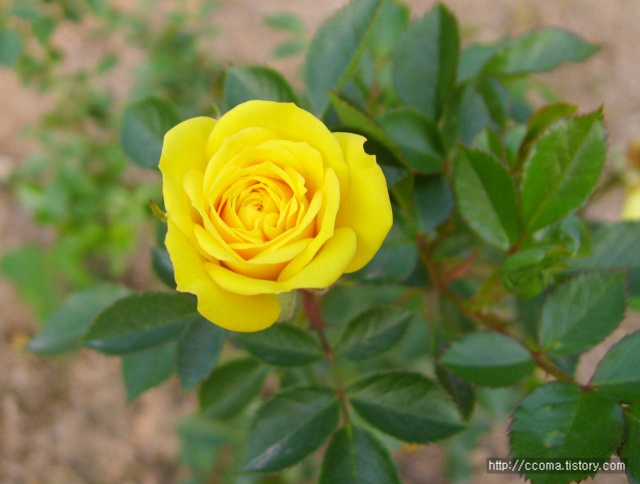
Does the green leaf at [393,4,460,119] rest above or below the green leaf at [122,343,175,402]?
above

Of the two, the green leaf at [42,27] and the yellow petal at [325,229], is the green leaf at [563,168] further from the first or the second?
the green leaf at [42,27]

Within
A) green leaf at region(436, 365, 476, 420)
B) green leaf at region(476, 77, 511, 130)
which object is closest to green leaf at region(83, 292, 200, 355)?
green leaf at region(436, 365, 476, 420)

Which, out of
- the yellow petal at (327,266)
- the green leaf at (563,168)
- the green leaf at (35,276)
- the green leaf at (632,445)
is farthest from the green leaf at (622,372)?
the green leaf at (35,276)

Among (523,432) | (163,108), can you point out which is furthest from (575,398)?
(163,108)

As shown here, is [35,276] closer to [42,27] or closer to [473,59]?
[42,27]

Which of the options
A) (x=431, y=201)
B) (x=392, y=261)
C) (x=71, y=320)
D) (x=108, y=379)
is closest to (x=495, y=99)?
(x=431, y=201)

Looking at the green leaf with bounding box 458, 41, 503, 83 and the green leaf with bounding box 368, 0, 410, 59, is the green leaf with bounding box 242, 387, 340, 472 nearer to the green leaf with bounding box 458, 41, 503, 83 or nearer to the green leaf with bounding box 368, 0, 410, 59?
the green leaf with bounding box 458, 41, 503, 83
